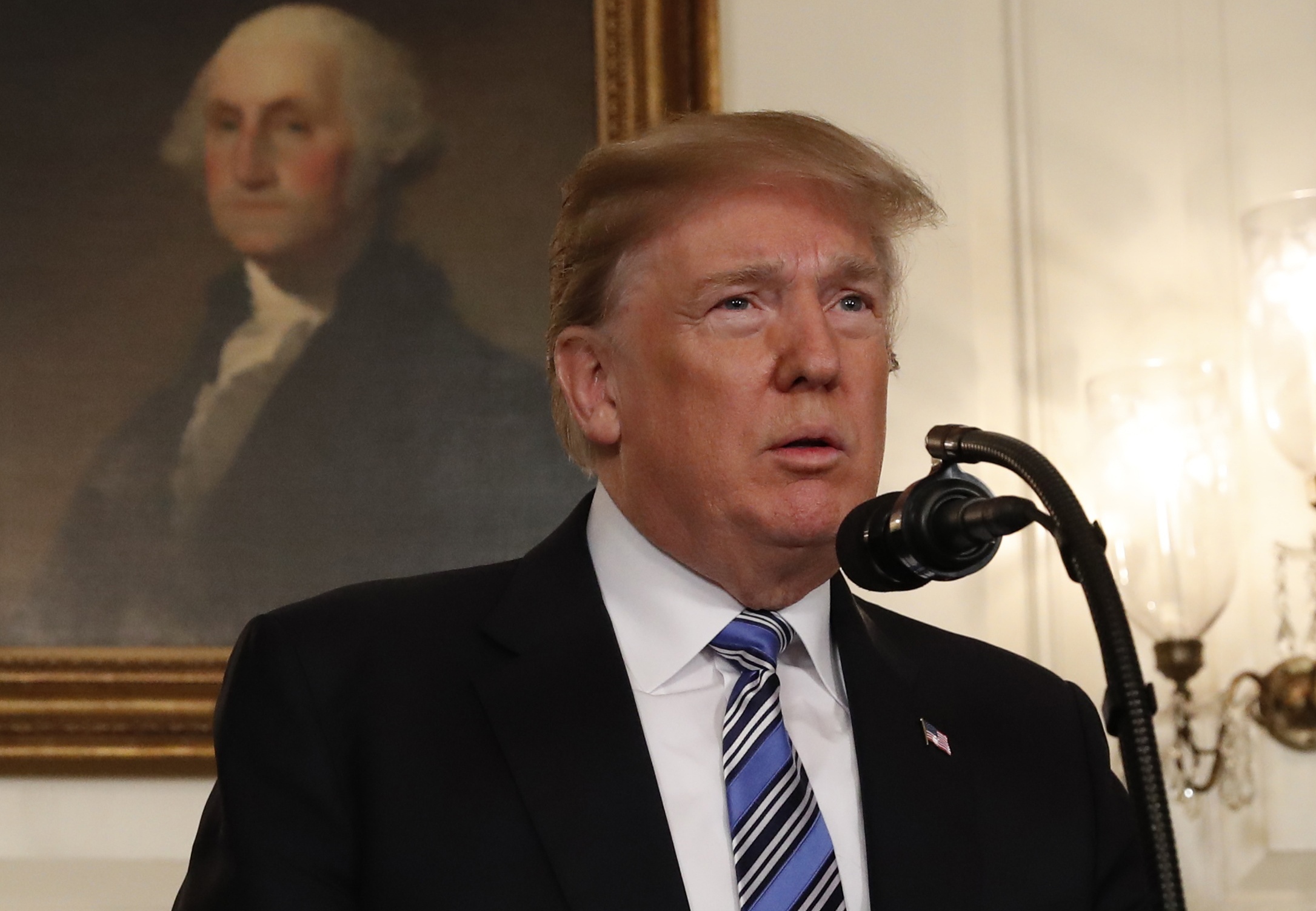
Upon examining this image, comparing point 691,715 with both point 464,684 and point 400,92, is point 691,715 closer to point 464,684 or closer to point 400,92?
point 464,684

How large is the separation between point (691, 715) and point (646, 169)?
707 mm

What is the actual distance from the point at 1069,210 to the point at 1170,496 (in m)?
0.61

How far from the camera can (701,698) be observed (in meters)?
1.75

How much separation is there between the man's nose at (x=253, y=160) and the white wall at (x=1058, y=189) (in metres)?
0.88

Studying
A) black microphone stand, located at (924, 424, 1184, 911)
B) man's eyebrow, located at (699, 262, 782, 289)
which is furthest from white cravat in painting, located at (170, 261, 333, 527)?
black microphone stand, located at (924, 424, 1184, 911)

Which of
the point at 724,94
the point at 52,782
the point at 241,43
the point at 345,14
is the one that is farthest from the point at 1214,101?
the point at 52,782

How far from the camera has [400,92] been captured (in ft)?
8.99

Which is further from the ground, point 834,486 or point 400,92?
point 400,92

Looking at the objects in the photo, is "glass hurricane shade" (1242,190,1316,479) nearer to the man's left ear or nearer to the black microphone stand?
the man's left ear

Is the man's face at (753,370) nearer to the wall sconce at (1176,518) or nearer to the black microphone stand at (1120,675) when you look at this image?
the black microphone stand at (1120,675)

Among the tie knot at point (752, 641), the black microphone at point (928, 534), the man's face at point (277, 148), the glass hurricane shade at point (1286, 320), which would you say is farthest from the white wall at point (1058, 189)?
the black microphone at point (928, 534)

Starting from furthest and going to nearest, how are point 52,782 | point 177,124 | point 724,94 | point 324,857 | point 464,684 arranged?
point 724,94 → point 177,124 → point 52,782 → point 464,684 → point 324,857

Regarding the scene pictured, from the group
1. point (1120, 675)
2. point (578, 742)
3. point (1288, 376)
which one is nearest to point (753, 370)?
point (578, 742)

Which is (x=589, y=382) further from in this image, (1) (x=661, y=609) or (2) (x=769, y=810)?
(2) (x=769, y=810)
